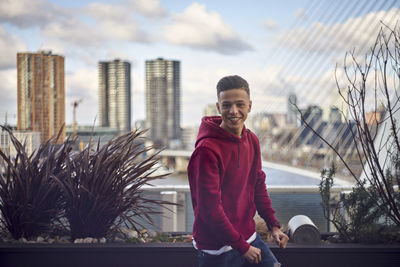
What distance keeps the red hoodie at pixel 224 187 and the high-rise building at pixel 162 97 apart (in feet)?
201

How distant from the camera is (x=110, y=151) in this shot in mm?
2129

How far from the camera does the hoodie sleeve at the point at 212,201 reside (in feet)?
4.31

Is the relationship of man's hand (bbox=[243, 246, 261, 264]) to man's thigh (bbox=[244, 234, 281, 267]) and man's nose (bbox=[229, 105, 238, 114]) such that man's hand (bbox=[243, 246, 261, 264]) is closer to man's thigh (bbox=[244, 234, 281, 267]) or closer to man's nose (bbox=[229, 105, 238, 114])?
man's thigh (bbox=[244, 234, 281, 267])

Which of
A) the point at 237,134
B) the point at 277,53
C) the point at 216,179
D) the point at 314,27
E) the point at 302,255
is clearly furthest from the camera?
the point at 277,53

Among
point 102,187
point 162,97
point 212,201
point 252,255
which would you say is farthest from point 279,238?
point 162,97

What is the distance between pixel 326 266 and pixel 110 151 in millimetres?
1117

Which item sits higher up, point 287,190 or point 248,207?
point 248,207

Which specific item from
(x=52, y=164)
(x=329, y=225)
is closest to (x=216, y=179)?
(x=52, y=164)

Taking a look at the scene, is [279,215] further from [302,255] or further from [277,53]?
[277,53]

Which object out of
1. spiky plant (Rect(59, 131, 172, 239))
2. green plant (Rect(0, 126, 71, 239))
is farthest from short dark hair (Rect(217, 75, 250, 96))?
green plant (Rect(0, 126, 71, 239))

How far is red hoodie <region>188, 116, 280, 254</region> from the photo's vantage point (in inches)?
52.1

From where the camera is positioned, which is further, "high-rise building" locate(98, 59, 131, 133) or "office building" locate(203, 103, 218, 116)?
"high-rise building" locate(98, 59, 131, 133)

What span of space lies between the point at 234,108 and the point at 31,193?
122 centimetres

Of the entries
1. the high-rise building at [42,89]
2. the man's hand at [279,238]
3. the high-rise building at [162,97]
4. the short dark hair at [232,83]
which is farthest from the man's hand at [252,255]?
the high-rise building at [162,97]
